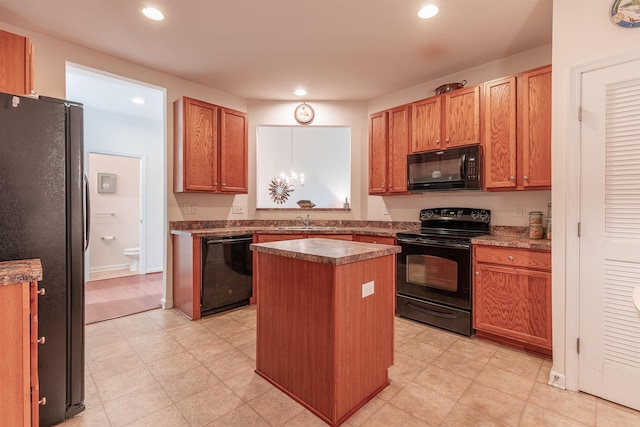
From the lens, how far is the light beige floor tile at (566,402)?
1.72 metres

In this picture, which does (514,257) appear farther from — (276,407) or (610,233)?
(276,407)

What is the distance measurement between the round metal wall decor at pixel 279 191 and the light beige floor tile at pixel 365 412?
311 cm

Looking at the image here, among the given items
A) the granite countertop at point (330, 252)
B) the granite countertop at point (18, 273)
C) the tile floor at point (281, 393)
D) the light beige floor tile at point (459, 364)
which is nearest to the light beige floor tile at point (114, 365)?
the tile floor at point (281, 393)

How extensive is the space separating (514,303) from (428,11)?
2424 millimetres

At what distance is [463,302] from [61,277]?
2.97m

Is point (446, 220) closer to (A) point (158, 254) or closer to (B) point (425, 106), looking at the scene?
(B) point (425, 106)

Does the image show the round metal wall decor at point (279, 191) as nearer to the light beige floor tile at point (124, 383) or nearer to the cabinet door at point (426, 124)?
the cabinet door at point (426, 124)

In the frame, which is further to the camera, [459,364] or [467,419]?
→ [459,364]

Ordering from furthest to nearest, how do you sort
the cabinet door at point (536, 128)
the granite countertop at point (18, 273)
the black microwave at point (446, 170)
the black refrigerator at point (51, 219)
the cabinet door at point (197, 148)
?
the cabinet door at point (197, 148) < the black microwave at point (446, 170) < the cabinet door at point (536, 128) < the black refrigerator at point (51, 219) < the granite countertop at point (18, 273)

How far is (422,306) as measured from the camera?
10.1 feet

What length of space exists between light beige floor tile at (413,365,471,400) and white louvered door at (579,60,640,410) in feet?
2.43

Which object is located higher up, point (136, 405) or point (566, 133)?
point (566, 133)

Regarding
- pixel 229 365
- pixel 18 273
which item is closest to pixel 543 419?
pixel 229 365

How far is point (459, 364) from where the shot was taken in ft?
7.51
